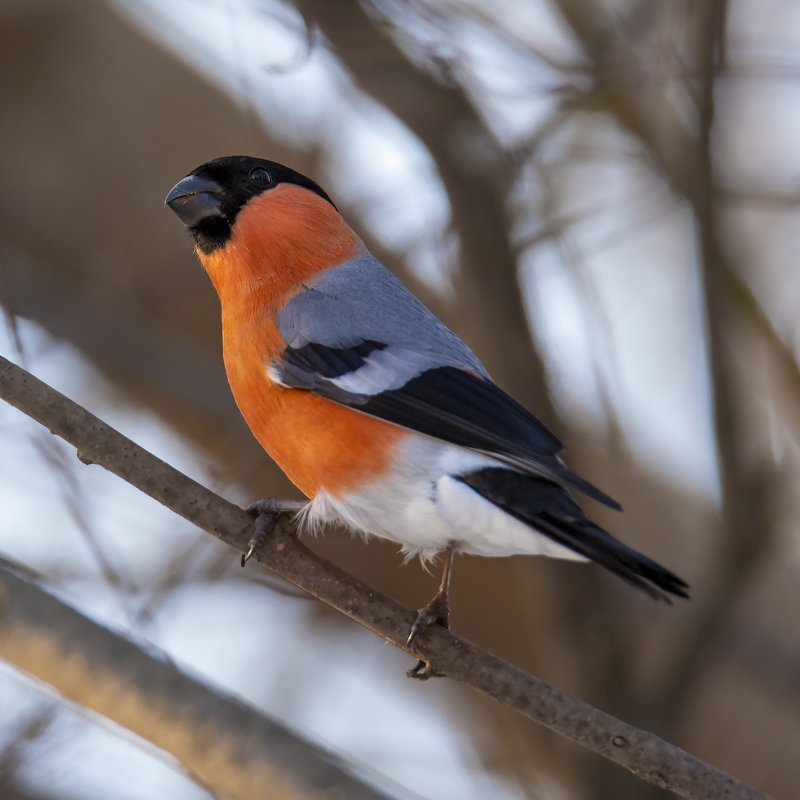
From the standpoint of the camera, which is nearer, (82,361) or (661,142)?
(661,142)

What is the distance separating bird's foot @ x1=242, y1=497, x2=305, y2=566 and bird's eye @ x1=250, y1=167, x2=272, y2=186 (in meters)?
1.07

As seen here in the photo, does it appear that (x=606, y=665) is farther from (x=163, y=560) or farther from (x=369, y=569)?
(x=163, y=560)

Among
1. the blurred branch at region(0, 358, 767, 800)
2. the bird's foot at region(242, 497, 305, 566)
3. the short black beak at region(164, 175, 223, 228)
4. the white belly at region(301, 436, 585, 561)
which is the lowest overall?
the bird's foot at region(242, 497, 305, 566)

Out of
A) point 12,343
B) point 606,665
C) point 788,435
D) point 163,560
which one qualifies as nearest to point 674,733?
point 606,665

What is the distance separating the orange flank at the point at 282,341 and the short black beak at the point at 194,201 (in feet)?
0.29

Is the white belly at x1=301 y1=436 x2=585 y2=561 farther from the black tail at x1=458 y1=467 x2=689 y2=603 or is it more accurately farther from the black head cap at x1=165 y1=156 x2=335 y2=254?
the black head cap at x1=165 y1=156 x2=335 y2=254

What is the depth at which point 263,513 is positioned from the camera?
2.49m

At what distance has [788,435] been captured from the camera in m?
4.07

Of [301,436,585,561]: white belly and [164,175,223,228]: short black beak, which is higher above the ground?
[164,175,223,228]: short black beak

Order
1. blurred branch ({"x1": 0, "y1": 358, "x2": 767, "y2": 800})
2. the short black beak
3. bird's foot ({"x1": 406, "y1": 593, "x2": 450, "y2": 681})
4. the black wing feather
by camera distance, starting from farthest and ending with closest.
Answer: the short black beak
bird's foot ({"x1": 406, "y1": 593, "x2": 450, "y2": 681})
the black wing feather
blurred branch ({"x1": 0, "y1": 358, "x2": 767, "y2": 800})

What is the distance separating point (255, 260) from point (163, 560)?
1.53m

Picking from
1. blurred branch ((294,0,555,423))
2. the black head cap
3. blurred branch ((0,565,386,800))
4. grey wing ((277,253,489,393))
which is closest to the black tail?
grey wing ((277,253,489,393))

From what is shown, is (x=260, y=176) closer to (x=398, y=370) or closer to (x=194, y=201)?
(x=194, y=201)

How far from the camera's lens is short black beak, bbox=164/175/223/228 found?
2.95 meters
